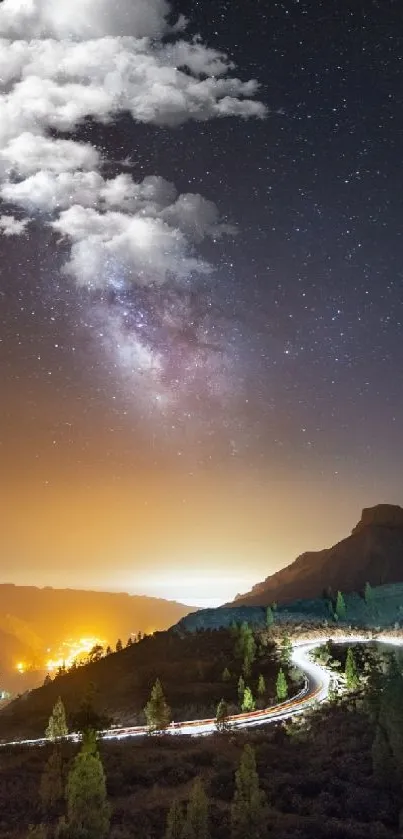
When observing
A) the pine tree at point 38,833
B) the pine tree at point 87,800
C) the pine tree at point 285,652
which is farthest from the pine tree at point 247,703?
the pine tree at point 38,833

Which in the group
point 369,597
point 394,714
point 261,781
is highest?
point 394,714

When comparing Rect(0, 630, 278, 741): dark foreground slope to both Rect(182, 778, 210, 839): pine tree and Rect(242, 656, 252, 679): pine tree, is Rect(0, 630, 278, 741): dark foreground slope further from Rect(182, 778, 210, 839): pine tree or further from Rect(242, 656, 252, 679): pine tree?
Rect(182, 778, 210, 839): pine tree

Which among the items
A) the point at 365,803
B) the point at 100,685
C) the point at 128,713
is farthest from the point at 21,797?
the point at 100,685

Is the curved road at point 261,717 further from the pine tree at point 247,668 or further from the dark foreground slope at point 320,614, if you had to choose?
the dark foreground slope at point 320,614

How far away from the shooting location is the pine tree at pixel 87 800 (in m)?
22.9

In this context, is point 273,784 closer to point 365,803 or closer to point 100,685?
point 365,803

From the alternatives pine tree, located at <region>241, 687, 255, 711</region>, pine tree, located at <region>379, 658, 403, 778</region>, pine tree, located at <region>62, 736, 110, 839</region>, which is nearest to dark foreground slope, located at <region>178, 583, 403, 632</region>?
pine tree, located at <region>241, 687, 255, 711</region>

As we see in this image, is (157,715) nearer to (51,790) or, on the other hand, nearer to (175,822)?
(51,790)

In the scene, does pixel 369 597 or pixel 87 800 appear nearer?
pixel 87 800

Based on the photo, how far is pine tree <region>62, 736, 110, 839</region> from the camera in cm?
2289

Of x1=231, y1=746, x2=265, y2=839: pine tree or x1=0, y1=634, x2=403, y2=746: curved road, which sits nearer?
x1=231, y1=746, x2=265, y2=839: pine tree

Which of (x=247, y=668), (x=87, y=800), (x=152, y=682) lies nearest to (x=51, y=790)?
(x=87, y=800)

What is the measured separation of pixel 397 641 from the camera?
327 ft

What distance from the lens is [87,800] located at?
23.8m
